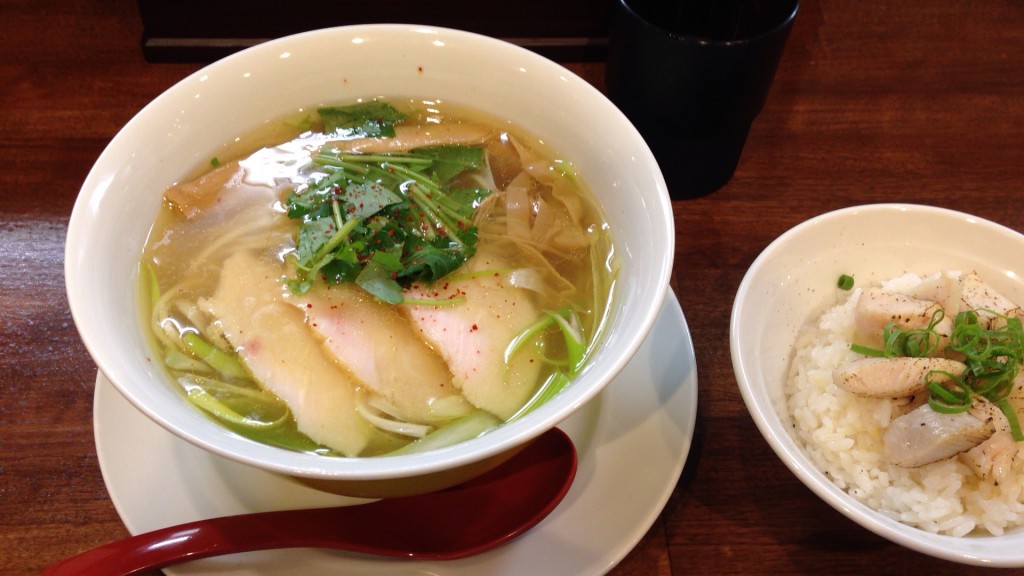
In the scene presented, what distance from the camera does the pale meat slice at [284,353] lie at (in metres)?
1.31

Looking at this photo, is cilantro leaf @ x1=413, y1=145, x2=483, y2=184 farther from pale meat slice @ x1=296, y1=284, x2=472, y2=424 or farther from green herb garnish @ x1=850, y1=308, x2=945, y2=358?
green herb garnish @ x1=850, y1=308, x2=945, y2=358

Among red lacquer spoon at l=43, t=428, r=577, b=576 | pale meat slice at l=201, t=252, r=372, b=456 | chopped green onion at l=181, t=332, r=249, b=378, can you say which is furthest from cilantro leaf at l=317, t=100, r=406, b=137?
red lacquer spoon at l=43, t=428, r=577, b=576

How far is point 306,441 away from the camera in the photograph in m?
1.29

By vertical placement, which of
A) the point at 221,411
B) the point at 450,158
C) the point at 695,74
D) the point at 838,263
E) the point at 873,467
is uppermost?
the point at 695,74

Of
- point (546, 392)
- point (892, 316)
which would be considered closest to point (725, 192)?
point (892, 316)

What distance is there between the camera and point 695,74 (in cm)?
177

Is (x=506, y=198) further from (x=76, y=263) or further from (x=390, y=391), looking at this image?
(x=76, y=263)

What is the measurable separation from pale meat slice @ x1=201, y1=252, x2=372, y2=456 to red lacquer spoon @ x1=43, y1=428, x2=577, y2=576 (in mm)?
127

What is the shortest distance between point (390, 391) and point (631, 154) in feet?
2.04

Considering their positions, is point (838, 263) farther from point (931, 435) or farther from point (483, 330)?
point (483, 330)

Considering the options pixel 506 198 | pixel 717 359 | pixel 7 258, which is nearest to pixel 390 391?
pixel 506 198

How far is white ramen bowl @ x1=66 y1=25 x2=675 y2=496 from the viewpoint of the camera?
1.04m

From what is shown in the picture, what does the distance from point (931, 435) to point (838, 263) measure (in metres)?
0.53

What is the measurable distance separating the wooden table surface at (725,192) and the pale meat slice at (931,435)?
7.2 inches
